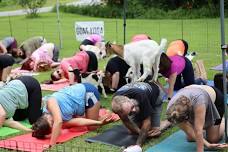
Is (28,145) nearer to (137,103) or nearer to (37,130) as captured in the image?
(37,130)

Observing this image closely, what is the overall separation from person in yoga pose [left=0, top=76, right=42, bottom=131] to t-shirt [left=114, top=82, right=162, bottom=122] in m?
1.43

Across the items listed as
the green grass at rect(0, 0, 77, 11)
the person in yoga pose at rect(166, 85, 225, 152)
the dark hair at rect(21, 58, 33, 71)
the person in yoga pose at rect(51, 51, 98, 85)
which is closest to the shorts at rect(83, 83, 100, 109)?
the person in yoga pose at rect(166, 85, 225, 152)

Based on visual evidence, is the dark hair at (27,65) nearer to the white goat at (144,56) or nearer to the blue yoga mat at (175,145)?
the white goat at (144,56)

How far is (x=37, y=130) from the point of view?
17.0 ft

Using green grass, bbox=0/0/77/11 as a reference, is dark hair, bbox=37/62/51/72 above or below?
below

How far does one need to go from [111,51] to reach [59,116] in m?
2.77

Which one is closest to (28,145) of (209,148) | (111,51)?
(209,148)

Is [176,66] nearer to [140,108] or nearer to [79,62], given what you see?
[79,62]

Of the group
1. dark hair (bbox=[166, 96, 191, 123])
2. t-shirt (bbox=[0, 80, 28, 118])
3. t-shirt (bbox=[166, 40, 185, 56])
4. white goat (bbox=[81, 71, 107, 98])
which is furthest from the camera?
t-shirt (bbox=[166, 40, 185, 56])

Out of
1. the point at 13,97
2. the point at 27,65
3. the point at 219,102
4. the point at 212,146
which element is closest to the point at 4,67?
the point at 27,65

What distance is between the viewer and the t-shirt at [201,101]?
14.3 feet

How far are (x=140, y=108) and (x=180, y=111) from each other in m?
0.60

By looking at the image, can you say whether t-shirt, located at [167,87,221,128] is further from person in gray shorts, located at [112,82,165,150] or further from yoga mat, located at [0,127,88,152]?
yoga mat, located at [0,127,88,152]

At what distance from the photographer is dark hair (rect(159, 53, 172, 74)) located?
6.65 metres
